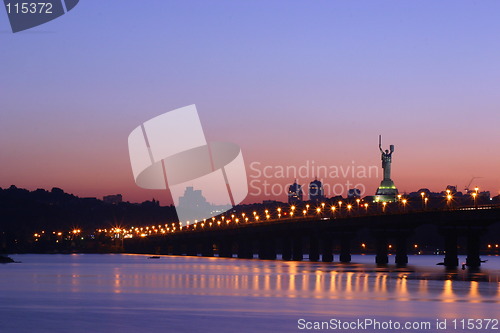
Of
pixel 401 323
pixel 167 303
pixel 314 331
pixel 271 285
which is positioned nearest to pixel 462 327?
pixel 401 323

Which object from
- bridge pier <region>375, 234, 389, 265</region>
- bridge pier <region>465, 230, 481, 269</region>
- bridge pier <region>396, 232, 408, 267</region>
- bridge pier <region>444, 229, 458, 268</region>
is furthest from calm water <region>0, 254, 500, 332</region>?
bridge pier <region>375, 234, 389, 265</region>

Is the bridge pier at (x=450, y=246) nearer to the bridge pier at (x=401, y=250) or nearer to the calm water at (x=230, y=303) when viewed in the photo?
the bridge pier at (x=401, y=250)

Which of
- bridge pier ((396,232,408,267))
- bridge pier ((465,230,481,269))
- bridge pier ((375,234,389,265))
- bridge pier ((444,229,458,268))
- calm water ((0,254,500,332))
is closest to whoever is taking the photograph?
calm water ((0,254,500,332))

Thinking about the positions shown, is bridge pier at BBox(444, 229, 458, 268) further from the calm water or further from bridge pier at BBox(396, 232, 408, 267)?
the calm water

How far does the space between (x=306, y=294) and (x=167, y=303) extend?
14250mm

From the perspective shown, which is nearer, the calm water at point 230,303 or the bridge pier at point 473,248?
the calm water at point 230,303

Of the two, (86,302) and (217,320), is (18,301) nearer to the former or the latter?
(86,302)

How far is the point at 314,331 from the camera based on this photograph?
180 ft
